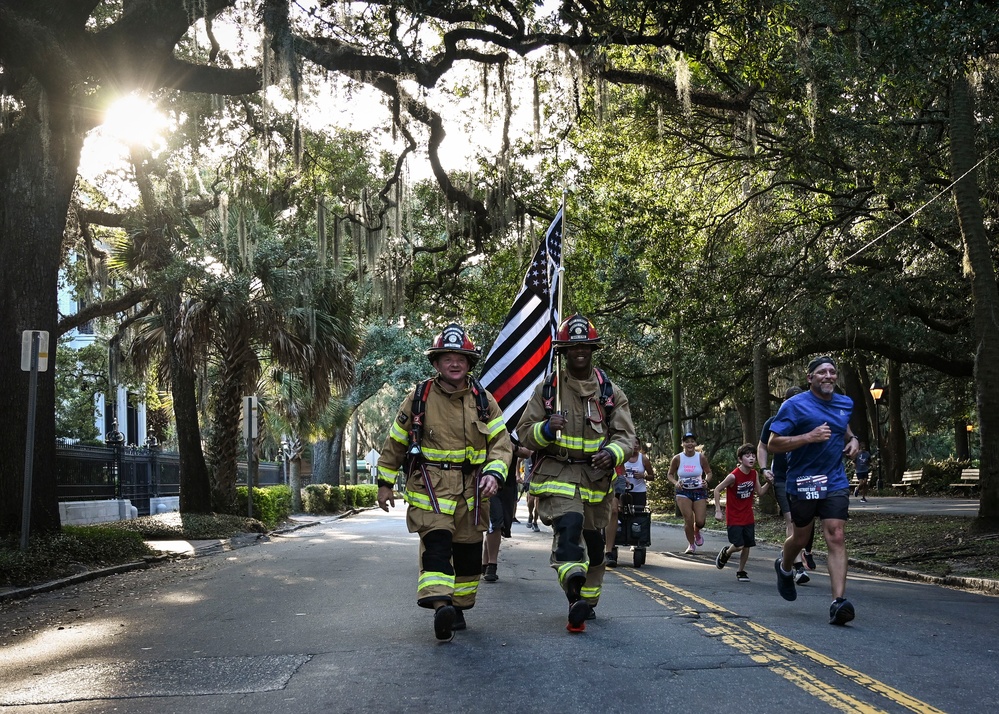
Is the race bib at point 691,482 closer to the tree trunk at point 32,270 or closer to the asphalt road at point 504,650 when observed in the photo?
the asphalt road at point 504,650

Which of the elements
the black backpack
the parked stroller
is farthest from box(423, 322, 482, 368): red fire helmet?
the parked stroller

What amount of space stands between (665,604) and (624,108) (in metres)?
12.2

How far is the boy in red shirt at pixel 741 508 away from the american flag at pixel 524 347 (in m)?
3.74

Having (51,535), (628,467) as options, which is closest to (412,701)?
(628,467)

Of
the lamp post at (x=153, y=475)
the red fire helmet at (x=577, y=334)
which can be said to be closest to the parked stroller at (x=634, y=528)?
the red fire helmet at (x=577, y=334)

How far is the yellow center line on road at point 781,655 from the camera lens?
499cm

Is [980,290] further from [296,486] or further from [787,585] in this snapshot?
[296,486]

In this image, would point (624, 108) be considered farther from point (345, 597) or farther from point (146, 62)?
point (345, 597)

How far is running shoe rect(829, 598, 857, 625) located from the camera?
24.1 feet

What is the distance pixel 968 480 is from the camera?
107ft

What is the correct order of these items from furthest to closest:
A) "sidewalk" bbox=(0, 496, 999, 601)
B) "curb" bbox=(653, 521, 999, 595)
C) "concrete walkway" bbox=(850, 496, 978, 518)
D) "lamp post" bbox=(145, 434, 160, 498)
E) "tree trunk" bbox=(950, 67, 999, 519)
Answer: "lamp post" bbox=(145, 434, 160, 498)
"concrete walkway" bbox=(850, 496, 978, 518)
"tree trunk" bbox=(950, 67, 999, 519)
"sidewalk" bbox=(0, 496, 999, 601)
"curb" bbox=(653, 521, 999, 595)

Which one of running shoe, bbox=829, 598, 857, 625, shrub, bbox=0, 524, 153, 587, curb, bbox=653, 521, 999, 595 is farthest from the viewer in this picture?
shrub, bbox=0, 524, 153, 587

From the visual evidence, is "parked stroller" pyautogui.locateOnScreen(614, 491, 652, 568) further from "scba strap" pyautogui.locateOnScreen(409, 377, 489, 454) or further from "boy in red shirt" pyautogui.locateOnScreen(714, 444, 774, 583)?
"scba strap" pyautogui.locateOnScreen(409, 377, 489, 454)

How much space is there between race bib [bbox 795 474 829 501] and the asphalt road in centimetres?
92
